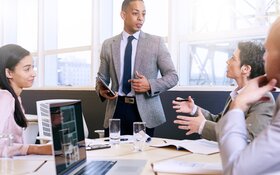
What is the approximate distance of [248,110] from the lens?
64.6 inches

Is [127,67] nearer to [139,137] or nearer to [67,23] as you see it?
[139,137]

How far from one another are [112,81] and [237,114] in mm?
1788

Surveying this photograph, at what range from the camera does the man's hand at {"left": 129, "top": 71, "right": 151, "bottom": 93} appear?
8.14 ft

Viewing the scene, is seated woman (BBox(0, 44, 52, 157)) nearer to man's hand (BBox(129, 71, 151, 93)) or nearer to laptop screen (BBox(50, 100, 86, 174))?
laptop screen (BBox(50, 100, 86, 174))

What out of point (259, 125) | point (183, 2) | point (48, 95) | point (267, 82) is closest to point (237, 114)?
point (267, 82)

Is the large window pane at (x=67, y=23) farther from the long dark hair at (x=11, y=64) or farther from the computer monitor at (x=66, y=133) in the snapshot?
the computer monitor at (x=66, y=133)

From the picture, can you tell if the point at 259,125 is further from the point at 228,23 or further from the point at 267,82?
the point at 228,23

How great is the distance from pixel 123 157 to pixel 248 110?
0.66 m

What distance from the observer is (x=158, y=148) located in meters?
1.87

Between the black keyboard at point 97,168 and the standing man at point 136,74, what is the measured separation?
1.08m

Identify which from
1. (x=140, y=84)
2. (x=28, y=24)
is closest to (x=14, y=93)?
(x=140, y=84)

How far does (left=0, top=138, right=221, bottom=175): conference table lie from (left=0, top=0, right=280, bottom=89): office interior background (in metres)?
1.23

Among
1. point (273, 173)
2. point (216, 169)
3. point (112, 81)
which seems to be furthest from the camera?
point (112, 81)

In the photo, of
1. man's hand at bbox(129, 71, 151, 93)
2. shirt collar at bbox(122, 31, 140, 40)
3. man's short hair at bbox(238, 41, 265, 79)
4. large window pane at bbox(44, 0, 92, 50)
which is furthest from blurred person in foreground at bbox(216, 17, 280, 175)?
large window pane at bbox(44, 0, 92, 50)
